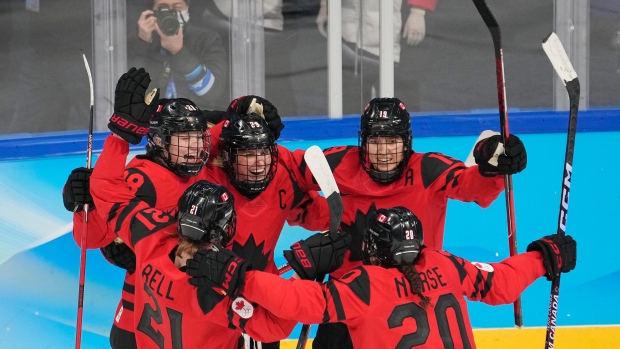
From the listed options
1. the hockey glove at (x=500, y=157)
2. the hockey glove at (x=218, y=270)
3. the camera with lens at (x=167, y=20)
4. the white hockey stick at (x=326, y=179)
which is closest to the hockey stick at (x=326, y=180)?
the white hockey stick at (x=326, y=179)

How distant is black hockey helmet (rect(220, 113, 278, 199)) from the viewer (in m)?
3.35

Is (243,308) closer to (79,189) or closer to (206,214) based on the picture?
(206,214)

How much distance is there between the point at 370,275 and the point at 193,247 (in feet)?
1.62

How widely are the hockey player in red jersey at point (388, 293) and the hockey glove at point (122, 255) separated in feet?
2.53

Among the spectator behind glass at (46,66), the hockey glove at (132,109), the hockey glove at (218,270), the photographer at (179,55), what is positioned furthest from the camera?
the photographer at (179,55)

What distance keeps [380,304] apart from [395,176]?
26.1 inches

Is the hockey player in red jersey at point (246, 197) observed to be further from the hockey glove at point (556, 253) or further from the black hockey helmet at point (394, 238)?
the hockey glove at point (556, 253)

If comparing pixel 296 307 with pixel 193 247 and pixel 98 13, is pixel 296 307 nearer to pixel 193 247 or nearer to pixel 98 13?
pixel 193 247

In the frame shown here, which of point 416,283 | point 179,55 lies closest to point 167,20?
point 179,55

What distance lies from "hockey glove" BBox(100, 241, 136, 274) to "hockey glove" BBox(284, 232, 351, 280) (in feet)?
2.48

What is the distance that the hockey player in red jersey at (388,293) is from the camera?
9.42ft

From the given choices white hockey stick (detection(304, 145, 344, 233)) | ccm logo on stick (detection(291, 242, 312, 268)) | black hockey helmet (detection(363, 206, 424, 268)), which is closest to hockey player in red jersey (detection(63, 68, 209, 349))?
white hockey stick (detection(304, 145, 344, 233))

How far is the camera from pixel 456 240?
185 inches

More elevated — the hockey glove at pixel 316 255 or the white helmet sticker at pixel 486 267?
the hockey glove at pixel 316 255
